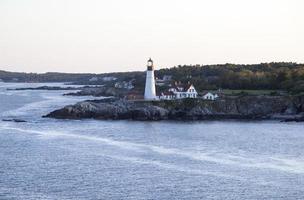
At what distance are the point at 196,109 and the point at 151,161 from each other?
84.0 ft

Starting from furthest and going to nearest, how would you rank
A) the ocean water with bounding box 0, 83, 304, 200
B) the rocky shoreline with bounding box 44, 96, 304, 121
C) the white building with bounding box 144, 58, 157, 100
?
the white building with bounding box 144, 58, 157, 100
the rocky shoreline with bounding box 44, 96, 304, 121
the ocean water with bounding box 0, 83, 304, 200

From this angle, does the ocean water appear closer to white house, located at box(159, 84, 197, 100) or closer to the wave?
the wave

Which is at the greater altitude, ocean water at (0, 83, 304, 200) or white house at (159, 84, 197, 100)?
white house at (159, 84, 197, 100)

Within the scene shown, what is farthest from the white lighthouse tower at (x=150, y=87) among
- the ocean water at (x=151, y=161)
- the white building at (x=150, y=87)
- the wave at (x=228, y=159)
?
the wave at (x=228, y=159)

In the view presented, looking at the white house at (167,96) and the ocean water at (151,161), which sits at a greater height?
the white house at (167,96)

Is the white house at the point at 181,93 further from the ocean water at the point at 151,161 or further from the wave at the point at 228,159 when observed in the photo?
the wave at the point at 228,159

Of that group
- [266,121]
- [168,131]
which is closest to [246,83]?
[266,121]

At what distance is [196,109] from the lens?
57094mm

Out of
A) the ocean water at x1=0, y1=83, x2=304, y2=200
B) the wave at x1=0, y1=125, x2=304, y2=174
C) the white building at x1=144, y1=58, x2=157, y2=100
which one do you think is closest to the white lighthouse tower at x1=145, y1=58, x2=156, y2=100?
the white building at x1=144, y1=58, x2=157, y2=100

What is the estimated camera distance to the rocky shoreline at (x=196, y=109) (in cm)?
5553

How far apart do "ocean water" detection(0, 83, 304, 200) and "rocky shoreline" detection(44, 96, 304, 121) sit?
617cm

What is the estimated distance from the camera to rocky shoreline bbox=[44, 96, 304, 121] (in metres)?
55.5

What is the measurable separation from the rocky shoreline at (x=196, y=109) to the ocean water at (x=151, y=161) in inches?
243

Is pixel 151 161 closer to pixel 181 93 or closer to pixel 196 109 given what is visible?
pixel 196 109
